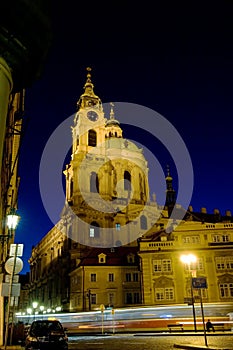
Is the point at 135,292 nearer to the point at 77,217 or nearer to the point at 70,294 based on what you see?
the point at 70,294

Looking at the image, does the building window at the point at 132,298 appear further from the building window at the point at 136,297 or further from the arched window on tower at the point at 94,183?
the arched window on tower at the point at 94,183

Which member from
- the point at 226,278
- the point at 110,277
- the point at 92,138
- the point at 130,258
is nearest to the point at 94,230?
the point at 130,258

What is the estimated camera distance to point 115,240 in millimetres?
70812

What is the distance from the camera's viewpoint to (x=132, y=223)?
2876 inches

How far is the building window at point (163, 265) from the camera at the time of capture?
152ft

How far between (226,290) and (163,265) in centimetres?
781

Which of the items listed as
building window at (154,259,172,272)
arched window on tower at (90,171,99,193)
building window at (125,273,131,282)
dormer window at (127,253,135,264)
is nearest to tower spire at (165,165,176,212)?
arched window on tower at (90,171,99,193)

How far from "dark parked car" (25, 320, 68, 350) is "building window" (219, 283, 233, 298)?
3136 centimetres

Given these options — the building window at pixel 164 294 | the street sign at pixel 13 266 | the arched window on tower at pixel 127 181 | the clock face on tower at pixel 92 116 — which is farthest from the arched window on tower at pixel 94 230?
Result: the street sign at pixel 13 266

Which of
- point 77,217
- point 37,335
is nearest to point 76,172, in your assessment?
point 77,217

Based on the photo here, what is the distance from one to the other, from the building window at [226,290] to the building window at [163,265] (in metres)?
6.30

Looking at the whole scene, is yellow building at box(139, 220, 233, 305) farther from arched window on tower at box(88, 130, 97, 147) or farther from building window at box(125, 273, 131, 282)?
arched window on tower at box(88, 130, 97, 147)

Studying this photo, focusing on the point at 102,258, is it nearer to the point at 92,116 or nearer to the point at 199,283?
the point at 199,283

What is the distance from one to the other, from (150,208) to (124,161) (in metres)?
14.4
